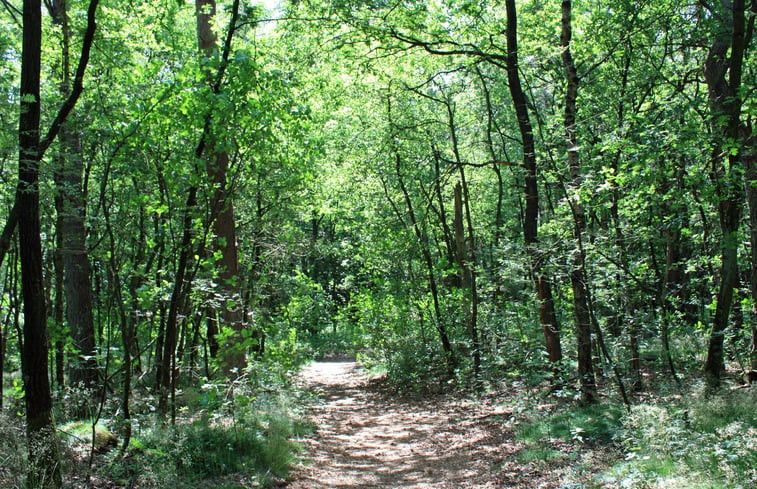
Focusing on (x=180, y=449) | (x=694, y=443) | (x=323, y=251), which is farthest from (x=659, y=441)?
(x=323, y=251)

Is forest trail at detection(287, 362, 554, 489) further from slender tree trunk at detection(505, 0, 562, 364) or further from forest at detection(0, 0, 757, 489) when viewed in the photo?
slender tree trunk at detection(505, 0, 562, 364)

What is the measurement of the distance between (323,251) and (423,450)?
6.89 meters

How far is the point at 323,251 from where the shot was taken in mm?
14156

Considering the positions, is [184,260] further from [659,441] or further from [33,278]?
[659,441]

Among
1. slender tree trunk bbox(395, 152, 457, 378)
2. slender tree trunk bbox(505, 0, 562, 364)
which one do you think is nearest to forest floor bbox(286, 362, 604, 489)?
slender tree trunk bbox(395, 152, 457, 378)

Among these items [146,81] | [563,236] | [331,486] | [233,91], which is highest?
[146,81]

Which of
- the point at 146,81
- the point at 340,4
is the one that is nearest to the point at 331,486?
the point at 146,81

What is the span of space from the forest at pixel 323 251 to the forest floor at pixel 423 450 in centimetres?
6

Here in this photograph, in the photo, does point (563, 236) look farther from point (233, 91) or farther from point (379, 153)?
point (379, 153)

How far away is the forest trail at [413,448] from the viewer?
657cm

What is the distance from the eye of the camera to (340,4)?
941 cm

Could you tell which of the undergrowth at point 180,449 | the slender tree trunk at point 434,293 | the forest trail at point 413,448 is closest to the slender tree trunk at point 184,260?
the undergrowth at point 180,449

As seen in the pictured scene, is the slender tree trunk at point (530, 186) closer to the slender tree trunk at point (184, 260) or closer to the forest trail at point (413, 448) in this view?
the forest trail at point (413, 448)

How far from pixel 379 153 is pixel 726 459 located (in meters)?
11.3
